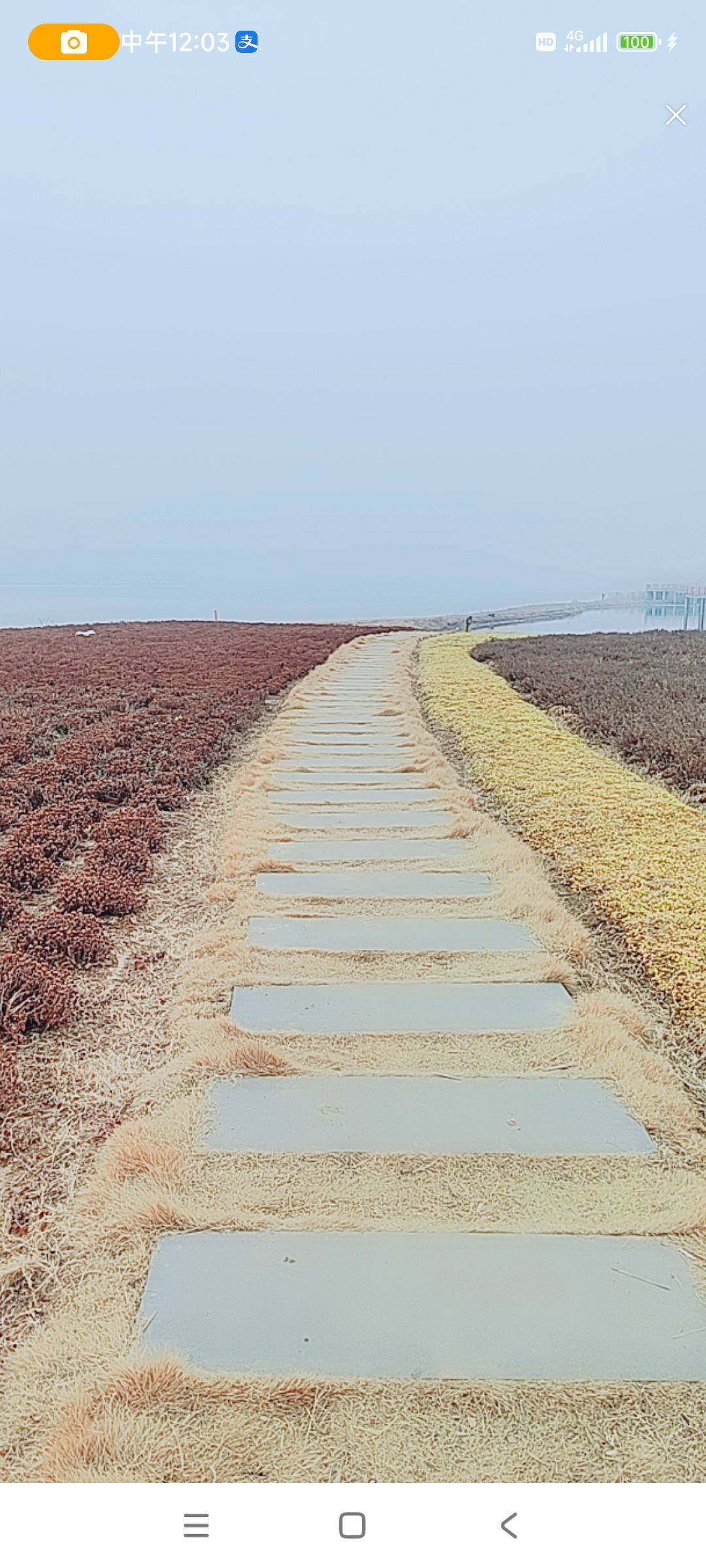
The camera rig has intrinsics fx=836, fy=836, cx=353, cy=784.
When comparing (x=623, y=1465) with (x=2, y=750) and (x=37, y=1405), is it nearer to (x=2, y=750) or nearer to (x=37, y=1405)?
(x=37, y=1405)

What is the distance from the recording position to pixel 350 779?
5.89 metres

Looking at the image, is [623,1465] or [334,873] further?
[334,873]

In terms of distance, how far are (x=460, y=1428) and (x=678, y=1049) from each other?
1.43 metres

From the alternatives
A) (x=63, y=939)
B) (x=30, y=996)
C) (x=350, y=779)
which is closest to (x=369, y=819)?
(x=350, y=779)

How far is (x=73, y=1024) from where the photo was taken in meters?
2.59

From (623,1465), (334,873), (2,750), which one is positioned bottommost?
(623,1465)

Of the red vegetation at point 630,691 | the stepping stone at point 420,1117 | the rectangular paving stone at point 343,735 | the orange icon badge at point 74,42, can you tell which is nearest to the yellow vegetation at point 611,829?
the red vegetation at point 630,691

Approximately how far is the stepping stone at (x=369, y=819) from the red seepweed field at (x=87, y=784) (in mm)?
774

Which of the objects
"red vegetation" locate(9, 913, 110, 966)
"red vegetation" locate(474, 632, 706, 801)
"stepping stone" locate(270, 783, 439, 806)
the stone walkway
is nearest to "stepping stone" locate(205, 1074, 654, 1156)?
the stone walkway

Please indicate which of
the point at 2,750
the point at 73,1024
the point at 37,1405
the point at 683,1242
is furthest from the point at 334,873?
the point at 2,750

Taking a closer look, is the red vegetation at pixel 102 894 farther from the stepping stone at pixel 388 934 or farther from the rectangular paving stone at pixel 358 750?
the rectangular paving stone at pixel 358 750

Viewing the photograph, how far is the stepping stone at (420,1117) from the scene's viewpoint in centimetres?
198

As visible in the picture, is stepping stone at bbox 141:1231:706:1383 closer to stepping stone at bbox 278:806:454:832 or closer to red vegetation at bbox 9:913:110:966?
red vegetation at bbox 9:913:110:966
